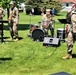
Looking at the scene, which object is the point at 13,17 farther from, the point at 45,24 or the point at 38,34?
the point at 45,24

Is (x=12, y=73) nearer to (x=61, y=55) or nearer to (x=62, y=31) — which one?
(x=61, y=55)

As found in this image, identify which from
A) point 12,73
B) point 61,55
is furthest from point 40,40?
point 12,73

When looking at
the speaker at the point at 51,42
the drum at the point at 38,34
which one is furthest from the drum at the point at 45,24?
the speaker at the point at 51,42

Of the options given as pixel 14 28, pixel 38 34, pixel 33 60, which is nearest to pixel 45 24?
pixel 38 34

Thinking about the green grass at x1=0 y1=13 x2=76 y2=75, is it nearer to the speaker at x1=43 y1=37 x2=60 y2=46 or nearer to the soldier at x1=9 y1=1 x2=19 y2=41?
the speaker at x1=43 y1=37 x2=60 y2=46

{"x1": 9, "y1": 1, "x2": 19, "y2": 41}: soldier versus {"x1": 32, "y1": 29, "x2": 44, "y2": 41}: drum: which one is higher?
{"x1": 9, "y1": 1, "x2": 19, "y2": 41}: soldier

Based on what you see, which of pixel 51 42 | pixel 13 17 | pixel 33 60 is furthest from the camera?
pixel 13 17

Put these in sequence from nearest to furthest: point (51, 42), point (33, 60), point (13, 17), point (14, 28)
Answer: point (33, 60), point (51, 42), point (13, 17), point (14, 28)

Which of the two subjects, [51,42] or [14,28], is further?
[14,28]

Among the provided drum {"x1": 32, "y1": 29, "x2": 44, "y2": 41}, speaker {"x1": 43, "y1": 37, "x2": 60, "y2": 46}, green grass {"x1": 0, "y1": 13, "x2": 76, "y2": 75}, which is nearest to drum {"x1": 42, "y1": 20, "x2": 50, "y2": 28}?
drum {"x1": 32, "y1": 29, "x2": 44, "y2": 41}

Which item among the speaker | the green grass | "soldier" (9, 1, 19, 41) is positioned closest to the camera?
the green grass

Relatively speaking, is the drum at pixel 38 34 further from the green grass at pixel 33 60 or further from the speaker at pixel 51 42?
the speaker at pixel 51 42

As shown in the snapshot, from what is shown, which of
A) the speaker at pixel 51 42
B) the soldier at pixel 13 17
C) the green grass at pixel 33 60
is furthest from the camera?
the soldier at pixel 13 17

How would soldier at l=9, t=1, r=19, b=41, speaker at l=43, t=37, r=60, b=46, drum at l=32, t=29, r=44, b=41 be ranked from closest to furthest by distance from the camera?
speaker at l=43, t=37, r=60, b=46 < soldier at l=9, t=1, r=19, b=41 < drum at l=32, t=29, r=44, b=41
